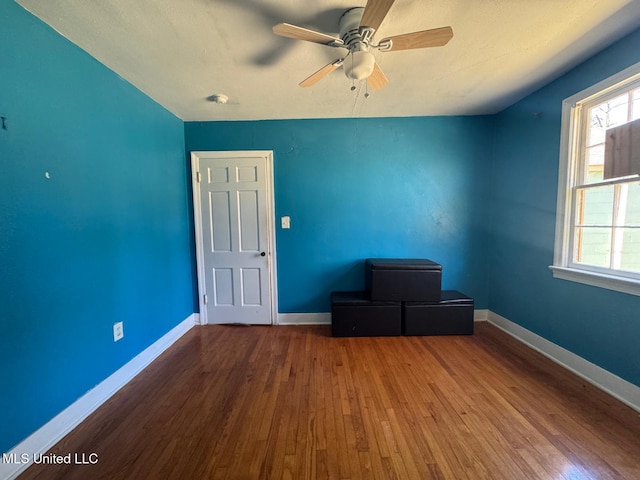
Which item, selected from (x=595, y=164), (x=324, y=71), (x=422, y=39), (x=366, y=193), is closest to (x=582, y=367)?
(x=595, y=164)

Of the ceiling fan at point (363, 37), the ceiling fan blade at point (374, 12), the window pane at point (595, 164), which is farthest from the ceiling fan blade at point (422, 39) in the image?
the window pane at point (595, 164)

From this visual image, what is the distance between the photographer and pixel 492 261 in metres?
2.98

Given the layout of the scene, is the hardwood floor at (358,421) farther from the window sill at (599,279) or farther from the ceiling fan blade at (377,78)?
the ceiling fan blade at (377,78)

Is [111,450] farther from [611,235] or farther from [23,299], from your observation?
[611,235]

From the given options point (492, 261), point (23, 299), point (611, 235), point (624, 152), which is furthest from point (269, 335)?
point (624, 152)

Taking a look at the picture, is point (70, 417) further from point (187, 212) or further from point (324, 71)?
point (324, 71)

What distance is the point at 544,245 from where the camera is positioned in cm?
231

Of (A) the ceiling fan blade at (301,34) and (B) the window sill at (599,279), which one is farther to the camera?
(B) the window sill at (599,279)

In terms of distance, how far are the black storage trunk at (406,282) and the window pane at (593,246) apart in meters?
1.08

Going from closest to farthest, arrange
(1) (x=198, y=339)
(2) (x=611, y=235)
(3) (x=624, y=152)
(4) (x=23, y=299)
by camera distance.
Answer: (4) (x=23, y=299) < (3) (x=624, y=152) < (2) (x=611, y=235) < (1) (x=198, y=339)

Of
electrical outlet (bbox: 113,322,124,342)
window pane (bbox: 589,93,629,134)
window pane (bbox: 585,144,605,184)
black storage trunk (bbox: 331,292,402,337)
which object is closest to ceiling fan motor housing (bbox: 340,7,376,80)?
window pane (bbox: 589,93,629,134)

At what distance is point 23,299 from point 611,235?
3.79m

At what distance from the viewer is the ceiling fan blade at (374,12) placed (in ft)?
3.67

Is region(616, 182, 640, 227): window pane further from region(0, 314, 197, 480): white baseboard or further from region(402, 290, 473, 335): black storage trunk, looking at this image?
region(0, 314, 197, 480): white baseboard
